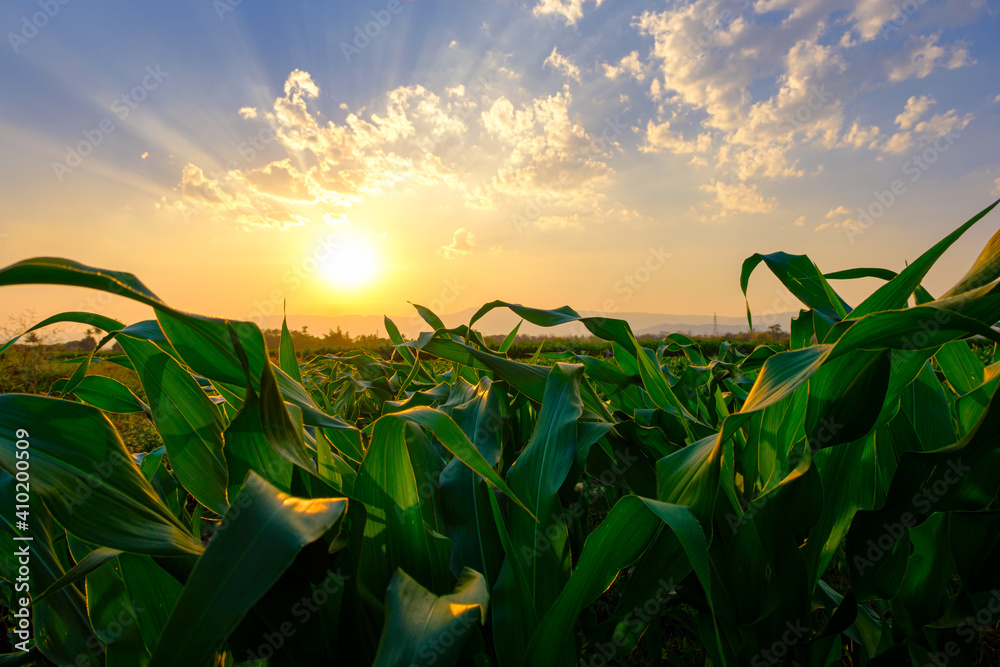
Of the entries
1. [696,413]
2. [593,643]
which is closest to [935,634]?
[593,643]

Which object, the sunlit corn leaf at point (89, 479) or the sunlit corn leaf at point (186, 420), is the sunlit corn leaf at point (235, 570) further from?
the sunlit corn leaf at point (186, 420)

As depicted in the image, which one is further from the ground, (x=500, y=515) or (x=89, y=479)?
(x=89, y=479)

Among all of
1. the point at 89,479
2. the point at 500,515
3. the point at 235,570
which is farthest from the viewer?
the point at 500,515

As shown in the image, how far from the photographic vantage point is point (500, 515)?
0.58 metres

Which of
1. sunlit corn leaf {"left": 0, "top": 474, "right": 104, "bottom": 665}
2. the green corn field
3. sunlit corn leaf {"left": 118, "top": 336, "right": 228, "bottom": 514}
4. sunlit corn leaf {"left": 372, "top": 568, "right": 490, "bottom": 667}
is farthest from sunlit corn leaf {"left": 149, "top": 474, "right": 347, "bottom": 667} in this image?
sunlit corn leaf {"left": 0, "top": 474, "right": 104, "bottom": 665}

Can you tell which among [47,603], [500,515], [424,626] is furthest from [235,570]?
[47,603]

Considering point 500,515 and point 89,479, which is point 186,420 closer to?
point 89,479

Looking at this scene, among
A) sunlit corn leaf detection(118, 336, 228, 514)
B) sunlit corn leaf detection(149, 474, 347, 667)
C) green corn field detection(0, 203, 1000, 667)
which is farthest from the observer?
sunlit corn leaf detection(118, 336, 228, 514)

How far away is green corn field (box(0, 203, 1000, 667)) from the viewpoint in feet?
1.40

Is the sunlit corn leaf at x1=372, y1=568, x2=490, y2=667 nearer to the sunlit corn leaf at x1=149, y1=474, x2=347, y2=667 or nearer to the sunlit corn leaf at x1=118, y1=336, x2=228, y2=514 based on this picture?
the sunlit corn leaf at x1=149, y1=474, x2=347, y2=667

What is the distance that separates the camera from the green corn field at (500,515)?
43 centimetres

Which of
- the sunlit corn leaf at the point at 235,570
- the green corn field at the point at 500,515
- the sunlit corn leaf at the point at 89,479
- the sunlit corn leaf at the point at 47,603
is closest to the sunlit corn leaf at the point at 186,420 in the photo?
the green corn field at the point at 500,515

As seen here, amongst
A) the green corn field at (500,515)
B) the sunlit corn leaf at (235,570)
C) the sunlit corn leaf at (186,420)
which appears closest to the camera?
the sunlit corn leaf at (235,570)

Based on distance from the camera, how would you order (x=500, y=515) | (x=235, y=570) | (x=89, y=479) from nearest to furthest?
(x=235, y=570), (x=89, y=479), (x=500, y=515)
